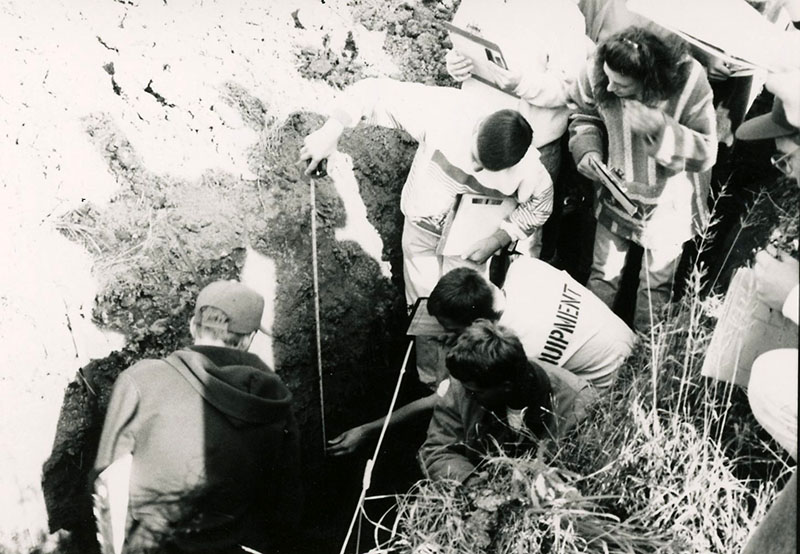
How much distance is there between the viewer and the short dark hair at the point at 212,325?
312 centimetres

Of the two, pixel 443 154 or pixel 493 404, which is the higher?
pixel 443 154

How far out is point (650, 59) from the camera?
3.46m

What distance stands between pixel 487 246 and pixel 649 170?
1.01 metres

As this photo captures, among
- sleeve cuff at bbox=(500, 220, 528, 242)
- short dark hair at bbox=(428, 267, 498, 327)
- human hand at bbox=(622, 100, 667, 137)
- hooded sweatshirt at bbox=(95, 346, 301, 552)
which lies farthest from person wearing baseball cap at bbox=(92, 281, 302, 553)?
human hand at bbox=(622, 100, 667, 137)

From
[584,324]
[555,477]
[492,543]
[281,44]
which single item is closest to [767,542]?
[555,477]

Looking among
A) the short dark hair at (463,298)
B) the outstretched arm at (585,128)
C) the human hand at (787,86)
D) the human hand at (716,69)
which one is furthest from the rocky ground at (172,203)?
the human hand at (787,86)

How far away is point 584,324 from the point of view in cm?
365

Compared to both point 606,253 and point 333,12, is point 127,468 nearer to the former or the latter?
point 606,253

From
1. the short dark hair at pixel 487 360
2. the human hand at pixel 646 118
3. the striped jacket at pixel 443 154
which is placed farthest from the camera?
the striped jacket at pixel 443 154

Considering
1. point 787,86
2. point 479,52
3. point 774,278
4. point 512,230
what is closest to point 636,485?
point 774,278

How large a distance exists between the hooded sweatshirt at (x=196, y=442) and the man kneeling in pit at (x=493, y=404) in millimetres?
710

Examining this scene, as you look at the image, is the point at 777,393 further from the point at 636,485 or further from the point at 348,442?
the point at 348,442

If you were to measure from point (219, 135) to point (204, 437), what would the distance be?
2273 millimetres

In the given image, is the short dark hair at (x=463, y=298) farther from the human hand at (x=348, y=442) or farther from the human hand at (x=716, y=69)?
the human hand at (x=716, y=69)
